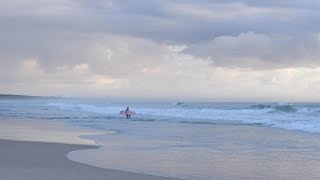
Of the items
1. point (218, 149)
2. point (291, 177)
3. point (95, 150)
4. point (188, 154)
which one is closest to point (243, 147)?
point (218, 149)

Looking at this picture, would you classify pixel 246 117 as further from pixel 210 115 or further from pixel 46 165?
pixel 46 165

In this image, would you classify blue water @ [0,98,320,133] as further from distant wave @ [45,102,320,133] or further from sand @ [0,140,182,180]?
sand @ [0,140,182,180]

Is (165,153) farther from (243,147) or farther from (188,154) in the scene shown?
(243,147)

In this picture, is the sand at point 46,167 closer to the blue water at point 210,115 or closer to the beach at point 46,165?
the beach at point 46,165

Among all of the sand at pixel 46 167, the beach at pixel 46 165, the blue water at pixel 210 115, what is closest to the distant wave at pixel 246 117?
the blue water at pixel 210 115

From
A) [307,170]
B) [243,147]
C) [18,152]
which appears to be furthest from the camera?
[243,147]

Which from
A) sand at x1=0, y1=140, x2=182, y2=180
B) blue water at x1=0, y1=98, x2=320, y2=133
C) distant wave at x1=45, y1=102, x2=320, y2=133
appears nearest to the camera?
sand at x1=0, y1=140, x2=182, y2=180

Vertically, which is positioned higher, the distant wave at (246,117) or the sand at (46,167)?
the distant wave at (246,117)

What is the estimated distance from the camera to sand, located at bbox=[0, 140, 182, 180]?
1052cm

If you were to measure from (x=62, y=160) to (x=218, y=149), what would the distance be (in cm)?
552

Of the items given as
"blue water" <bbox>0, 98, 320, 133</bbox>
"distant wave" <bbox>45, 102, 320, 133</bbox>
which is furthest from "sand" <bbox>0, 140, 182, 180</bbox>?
"distant wave" <bbox>45, 102, 320, 133</bbox>

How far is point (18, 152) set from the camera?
15.0 metres

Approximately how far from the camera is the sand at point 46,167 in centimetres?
1052

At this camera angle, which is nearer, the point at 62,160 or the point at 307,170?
the point at 307,170
